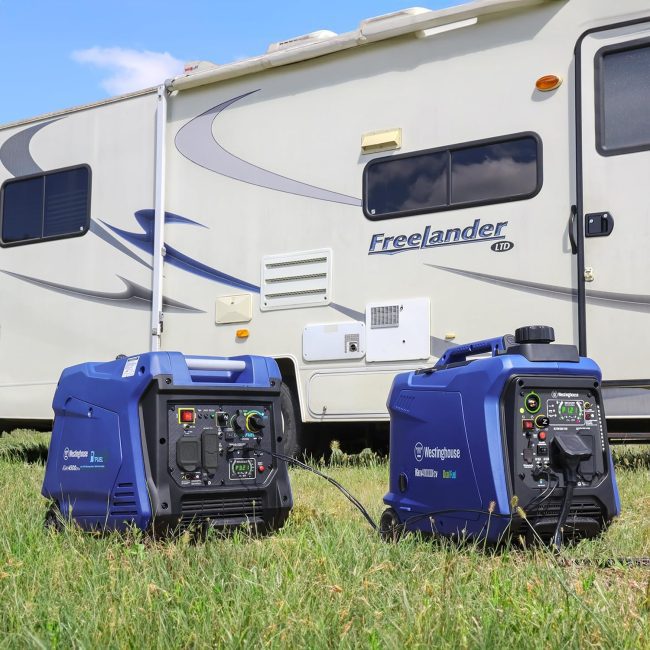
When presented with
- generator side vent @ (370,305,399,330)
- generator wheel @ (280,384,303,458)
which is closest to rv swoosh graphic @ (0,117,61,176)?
generator wheel @ (280,384,303,458)

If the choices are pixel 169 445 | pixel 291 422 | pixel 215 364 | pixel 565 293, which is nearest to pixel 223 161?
pixel 291 422

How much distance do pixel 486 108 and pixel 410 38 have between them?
0.87 metres

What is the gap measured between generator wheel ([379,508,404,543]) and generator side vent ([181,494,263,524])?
0.52 m

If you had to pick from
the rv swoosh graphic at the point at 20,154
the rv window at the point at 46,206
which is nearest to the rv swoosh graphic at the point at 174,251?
the rv window at the point at 46,206

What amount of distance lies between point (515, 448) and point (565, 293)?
2.78 m

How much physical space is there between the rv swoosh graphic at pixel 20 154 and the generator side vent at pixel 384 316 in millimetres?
3631

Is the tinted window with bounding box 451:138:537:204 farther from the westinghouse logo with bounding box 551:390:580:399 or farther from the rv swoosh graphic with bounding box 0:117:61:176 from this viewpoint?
the rv swoosh graphic with bounding box 0:117:61:176

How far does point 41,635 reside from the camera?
2.41 metres

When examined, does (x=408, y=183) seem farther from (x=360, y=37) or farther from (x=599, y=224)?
(x=599, y=224)

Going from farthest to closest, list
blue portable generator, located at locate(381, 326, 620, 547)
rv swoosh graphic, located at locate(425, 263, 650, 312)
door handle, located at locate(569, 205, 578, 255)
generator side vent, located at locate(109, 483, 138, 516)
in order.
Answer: door handle, located at locate(569, 205, 578, 255) < rv swoosh graphic, located at locate(425, 263, 650, 312) < generator side vent, located at locate(109, 483, 138, 516) < blue portable generator, located at locate(381, 326, 620, 547)

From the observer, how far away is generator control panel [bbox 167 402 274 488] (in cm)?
383

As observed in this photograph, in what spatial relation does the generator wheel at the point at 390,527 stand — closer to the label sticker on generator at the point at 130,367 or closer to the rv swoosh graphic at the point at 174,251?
the label sticker on generator at the point at 130,367

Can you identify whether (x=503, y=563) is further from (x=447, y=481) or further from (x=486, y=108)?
(x=486, y=108)

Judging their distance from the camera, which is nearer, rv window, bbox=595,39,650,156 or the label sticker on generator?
the label sticker on generator
